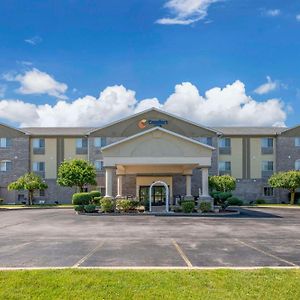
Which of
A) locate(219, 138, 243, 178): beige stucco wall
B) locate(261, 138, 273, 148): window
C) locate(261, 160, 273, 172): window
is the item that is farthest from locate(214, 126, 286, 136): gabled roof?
locate(261, 160, 273, 172): window

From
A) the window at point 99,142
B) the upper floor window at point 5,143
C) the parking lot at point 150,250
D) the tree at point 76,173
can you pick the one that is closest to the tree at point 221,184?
the tree at point 76,173

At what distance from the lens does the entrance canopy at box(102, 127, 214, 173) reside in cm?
3222

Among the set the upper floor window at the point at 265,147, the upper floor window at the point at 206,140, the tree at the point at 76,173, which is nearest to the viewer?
the tree at the point at 76,173

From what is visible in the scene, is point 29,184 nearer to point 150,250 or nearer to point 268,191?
point 268,191

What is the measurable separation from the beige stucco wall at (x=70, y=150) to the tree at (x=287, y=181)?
23474 mm

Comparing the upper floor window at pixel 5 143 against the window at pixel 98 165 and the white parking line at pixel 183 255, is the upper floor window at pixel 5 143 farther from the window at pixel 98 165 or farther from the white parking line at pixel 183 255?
the white parking line at pixel 183 255

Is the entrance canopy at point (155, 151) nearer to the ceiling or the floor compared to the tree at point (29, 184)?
nearer to the ceiling

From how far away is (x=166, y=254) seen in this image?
453 inches

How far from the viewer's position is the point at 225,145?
50906 millimetres

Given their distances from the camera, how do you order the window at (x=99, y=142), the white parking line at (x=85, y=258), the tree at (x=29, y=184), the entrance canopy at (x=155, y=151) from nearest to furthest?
1. the white parking line at (x=85, y=258)
2. the entrance canopy at (x=155, y=151)
3. the tree at (x=29, y=184)
4. the window at (x=99, y=142)

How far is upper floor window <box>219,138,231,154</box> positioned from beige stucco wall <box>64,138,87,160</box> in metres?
17.3

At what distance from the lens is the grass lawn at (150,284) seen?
276 inches

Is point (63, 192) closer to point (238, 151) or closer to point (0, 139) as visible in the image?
point (0, 139)

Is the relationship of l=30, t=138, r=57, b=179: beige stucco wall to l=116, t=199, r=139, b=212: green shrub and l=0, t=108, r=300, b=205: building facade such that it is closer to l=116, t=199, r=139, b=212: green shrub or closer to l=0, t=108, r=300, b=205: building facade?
l=0, t=108, r=300, b=205: building facade
